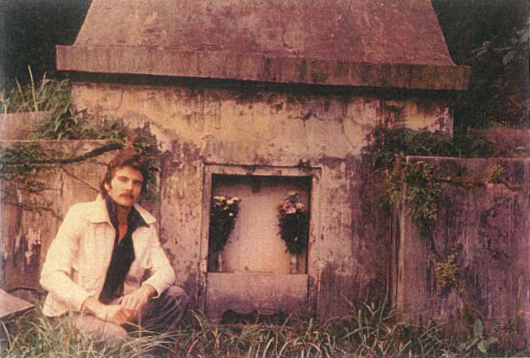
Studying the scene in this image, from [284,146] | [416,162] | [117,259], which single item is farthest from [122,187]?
[416,162]

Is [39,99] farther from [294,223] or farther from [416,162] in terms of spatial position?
[416,162]

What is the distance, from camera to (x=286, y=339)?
462cm

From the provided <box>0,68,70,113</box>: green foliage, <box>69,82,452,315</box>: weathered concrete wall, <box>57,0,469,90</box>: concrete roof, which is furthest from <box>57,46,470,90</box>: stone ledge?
<box>0,68,70,113</box>: green foliage

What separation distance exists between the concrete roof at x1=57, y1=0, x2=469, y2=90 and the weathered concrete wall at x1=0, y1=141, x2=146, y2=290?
889 millimetres

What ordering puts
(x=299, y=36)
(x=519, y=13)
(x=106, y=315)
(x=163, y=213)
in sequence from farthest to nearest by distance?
1. (x=519, y=13)
2. (x=299, y=36)
3. (x=163, y=213)
4. (x=106, y=315)

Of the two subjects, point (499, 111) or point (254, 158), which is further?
point (499, 111)

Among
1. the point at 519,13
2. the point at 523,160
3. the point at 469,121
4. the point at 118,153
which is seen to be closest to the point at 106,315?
the point at 118,153

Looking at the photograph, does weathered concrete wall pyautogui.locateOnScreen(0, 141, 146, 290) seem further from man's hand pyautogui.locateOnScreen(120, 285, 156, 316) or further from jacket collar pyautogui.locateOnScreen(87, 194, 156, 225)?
man's hand pyautogui.locateOnScreen(120, 285, 156, 316)

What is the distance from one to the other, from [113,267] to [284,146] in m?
1.91

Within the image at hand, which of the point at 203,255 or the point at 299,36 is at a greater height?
the point at 299,36

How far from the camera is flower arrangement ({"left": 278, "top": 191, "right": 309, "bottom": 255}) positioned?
5.05m

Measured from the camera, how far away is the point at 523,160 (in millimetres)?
4883

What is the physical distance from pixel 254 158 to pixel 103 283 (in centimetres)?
176

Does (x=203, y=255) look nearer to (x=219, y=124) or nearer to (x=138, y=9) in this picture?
(x=219, y=124)
